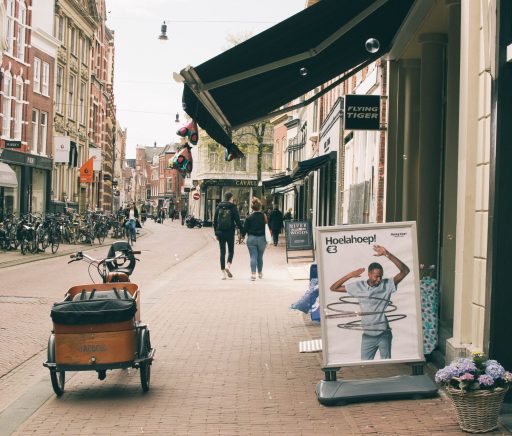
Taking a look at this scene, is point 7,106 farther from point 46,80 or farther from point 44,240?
point 44,240

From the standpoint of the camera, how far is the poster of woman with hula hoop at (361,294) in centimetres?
637

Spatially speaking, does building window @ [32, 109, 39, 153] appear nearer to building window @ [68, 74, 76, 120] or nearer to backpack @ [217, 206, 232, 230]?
building window @ [68, 74, 76, 120]

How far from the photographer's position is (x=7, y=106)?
34250 mm

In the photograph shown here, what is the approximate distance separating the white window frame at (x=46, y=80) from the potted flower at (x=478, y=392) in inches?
1412

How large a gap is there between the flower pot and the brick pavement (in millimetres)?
119

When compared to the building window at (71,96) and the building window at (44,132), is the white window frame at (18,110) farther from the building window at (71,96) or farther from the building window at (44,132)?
the building window at (71,96)

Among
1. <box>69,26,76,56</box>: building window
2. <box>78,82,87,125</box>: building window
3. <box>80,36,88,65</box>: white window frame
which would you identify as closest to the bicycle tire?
<box>69,26,76,56</box>: building window

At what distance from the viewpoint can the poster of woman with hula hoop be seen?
251 inches

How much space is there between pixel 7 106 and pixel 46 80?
17.8 feet

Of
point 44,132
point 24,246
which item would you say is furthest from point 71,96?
point 24,246

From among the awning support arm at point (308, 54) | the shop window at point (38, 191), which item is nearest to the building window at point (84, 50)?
the shop window at point (38, 191)

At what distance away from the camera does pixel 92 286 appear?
7211 millimetres

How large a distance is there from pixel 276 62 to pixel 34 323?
491 centimetres

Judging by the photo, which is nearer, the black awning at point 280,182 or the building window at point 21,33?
the black awning at point 280,182
